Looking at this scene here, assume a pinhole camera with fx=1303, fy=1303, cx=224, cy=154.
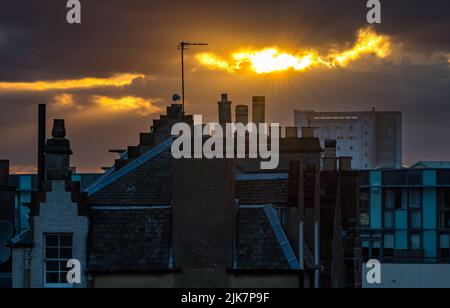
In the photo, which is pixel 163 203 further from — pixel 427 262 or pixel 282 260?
pixel 427 262

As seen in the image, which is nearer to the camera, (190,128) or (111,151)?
(190,128)

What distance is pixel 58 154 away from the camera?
1833 inches

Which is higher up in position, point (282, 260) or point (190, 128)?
point (190, 128)

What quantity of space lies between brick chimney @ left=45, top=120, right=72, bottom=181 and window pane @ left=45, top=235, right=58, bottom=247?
6.60 ft

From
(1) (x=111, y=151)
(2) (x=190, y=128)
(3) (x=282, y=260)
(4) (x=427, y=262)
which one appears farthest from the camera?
(4) (x=427, y=262)

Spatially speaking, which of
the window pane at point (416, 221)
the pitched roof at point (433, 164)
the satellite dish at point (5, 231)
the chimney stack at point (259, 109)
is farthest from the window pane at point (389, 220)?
the satellite dish at point (5, 231)

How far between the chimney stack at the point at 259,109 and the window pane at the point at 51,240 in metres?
25.0

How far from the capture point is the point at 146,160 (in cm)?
4897

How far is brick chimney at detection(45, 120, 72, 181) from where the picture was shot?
45656 mm

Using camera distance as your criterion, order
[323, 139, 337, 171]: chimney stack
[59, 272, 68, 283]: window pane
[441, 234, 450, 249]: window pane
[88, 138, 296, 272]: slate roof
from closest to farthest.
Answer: [88, 138, 296, 272]: slate roof → [59, 272, 68, 283]: window pane → [323, 139, 337, 171]: chimney stack → [441, 234, 450, 249]: window pane

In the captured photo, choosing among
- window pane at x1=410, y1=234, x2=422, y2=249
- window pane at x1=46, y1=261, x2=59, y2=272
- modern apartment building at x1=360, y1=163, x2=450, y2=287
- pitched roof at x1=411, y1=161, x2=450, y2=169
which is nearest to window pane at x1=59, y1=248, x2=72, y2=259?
window pane at x1=46, y1=261, x2=59, y2=272

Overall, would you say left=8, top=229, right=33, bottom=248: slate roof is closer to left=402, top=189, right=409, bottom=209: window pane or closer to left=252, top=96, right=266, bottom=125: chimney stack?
left=252, top=96, right=266, bottom=125: chimney stack

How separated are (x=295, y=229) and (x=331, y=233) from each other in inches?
179
